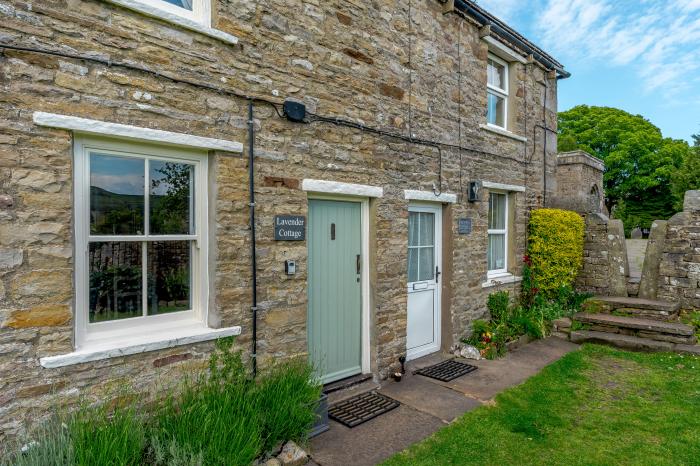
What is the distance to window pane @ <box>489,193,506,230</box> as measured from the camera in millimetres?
7887

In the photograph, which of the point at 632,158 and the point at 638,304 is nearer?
the point at 638,304

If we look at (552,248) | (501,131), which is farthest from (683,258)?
(501,131)

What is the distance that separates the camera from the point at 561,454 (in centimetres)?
378

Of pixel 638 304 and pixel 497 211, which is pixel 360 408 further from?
pixel 638 304

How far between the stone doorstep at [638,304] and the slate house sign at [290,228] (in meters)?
6.49

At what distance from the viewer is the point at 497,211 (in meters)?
8.03

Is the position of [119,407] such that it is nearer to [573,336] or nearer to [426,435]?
[426,435]

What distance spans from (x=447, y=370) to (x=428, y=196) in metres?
2.50

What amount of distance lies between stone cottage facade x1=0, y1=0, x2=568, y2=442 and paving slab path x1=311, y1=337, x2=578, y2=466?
55 cm

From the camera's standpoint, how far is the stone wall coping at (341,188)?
455 cm

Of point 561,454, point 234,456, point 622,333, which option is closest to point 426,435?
point 561,454

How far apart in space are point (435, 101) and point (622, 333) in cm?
524

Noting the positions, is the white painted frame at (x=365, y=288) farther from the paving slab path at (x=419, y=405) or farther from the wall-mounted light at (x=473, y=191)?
the wall-mounted light at (x=473, y=191)

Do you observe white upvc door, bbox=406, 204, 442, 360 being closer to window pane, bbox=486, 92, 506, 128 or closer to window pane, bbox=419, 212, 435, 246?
window pane, bbox=419, 212, 435, 246
